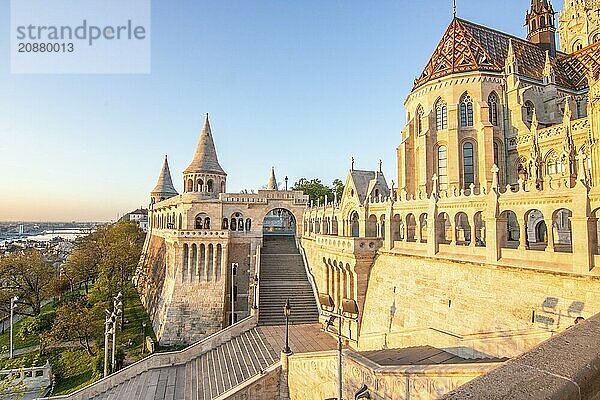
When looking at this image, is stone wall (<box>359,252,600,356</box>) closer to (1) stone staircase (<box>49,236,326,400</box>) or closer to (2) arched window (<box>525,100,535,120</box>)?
(1) stone staircase (<box>49,236,326,400</box>)

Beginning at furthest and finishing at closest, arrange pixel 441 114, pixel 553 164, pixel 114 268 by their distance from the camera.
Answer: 1. pixel 114 268
2. pixel 441 114
3. pixel 553 164

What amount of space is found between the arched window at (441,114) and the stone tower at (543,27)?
49.9 ft

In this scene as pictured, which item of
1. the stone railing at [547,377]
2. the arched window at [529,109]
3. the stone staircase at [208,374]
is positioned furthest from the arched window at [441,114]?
the stone railing at [547,377]

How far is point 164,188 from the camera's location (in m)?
62.2

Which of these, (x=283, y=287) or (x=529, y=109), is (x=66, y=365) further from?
(x=529, y=109)

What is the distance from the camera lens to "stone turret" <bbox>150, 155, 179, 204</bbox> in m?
61.6

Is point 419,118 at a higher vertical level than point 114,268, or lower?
higher

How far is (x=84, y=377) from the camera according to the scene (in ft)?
89.9

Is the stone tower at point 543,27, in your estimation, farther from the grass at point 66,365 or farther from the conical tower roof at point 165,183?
the conical tower roof at point 165,183

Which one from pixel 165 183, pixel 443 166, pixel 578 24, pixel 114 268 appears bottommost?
pixel 114 268

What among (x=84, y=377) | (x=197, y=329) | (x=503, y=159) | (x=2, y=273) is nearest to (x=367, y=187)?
(x=503, y=159)

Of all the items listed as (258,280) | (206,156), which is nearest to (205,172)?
(206,156)

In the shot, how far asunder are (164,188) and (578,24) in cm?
6194

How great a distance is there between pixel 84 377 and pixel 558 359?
3208cm
